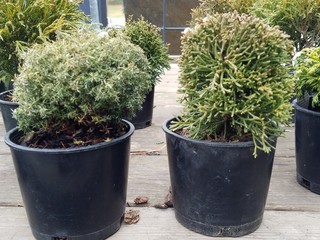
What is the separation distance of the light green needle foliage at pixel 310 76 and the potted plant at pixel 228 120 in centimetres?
42

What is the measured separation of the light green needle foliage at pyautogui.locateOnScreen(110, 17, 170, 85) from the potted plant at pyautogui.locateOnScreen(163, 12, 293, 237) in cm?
157

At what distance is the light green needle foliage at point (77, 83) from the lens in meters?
1.91

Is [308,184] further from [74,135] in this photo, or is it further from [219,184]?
[74,135]

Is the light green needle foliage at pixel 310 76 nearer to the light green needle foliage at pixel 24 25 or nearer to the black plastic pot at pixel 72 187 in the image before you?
the black plastic pot at pixel 72 187

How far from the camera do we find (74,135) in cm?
199

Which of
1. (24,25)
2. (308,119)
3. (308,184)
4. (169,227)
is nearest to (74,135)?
(169,227)

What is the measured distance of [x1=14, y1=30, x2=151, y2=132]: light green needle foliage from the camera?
6.26ft

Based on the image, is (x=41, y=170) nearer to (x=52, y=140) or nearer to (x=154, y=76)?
(x=52, y=140)

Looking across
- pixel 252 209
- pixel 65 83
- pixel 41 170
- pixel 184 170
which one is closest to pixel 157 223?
pixel 184 170

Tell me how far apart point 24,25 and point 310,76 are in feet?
5.98

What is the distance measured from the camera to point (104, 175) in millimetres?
1961

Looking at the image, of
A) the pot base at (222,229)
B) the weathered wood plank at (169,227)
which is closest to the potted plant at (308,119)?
the weathered wood plank at (169,227)

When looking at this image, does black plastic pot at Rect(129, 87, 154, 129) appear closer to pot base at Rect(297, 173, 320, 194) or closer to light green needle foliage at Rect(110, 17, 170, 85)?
light green needle foliage at Rect(110, 17, 170, 85)

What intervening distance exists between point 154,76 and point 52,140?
1.75 meters
